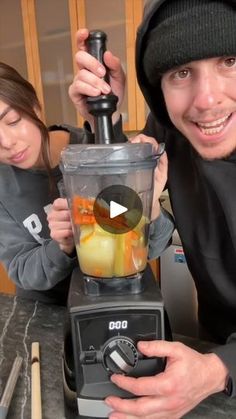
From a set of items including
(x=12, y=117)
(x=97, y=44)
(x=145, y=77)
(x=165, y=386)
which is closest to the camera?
(x=165, y=386)

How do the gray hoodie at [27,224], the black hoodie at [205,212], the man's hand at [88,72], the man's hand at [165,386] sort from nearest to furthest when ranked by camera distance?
the man's hand at [165,386], the man's hand at [88,72], the black hoodie at [205,212], the gray hoodie at [27,224]

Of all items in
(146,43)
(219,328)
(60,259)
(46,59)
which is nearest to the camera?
(146,43)

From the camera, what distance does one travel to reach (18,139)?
3.29ft

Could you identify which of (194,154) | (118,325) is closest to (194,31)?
(194,154)

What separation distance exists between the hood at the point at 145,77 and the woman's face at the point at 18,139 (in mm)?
328

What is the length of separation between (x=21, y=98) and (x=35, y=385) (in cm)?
62

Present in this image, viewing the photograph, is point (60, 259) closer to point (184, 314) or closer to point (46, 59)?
point (184, 314)

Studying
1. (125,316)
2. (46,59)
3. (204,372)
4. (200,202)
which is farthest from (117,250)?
(46,59)

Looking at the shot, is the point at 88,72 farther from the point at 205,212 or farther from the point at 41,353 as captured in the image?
the point at 41,353

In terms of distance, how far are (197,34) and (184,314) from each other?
1.29m

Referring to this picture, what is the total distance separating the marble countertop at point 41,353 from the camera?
642 mm

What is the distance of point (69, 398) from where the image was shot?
621 millimetres
